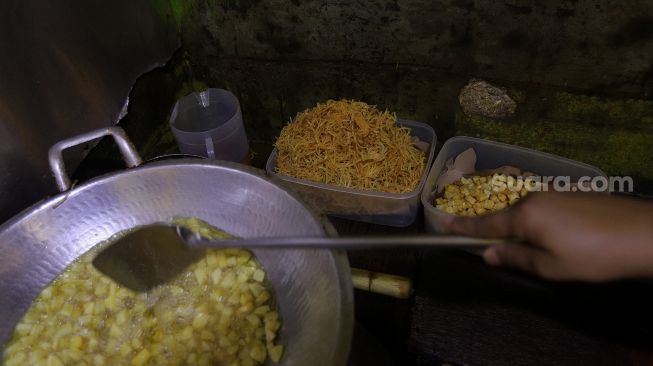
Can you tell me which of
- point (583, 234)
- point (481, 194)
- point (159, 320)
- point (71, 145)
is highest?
point (71, 145)

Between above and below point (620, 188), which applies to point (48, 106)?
above

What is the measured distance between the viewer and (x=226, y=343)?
139 centimetres

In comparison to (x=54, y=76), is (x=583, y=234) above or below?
below

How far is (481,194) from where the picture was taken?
2080 millimetres

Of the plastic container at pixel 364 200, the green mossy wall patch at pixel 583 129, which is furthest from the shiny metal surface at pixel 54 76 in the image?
the green mossy wall patch at pixel 583 129

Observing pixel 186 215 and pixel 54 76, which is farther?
pixel 54 76

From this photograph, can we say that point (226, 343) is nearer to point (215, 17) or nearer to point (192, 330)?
point (192, 330)

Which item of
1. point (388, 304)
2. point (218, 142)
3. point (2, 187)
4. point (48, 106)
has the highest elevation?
point (48, 106)

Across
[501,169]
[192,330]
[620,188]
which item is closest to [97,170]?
[192,330]

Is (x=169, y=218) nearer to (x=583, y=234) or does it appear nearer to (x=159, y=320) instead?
(x=159, y=320)

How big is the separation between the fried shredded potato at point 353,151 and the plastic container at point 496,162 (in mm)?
88

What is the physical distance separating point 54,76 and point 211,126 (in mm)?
809

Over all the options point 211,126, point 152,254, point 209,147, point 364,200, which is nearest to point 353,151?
point 364,200

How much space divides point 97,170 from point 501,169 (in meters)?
1.76
